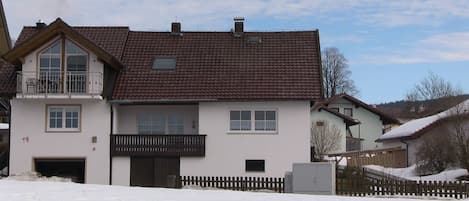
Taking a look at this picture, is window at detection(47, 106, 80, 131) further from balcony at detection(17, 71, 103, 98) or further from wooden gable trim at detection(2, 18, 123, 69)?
wooden gable trim at detection(2, 18, 123, 69)

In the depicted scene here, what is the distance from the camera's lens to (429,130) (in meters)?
45.1

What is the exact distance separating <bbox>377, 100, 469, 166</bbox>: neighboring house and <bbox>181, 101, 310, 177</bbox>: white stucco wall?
339 inches

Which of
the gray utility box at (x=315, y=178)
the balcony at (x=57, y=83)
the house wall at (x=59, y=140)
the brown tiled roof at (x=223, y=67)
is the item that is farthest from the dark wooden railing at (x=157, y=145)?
the gray utility box at (x=315, y=178)

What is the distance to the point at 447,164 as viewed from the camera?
38938 millimetres

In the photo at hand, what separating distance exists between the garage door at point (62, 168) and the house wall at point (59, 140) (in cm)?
42

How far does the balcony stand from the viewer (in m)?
33.3

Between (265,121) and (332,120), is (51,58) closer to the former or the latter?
(265,121)

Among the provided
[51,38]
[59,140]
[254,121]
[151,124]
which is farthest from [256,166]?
[51,38]

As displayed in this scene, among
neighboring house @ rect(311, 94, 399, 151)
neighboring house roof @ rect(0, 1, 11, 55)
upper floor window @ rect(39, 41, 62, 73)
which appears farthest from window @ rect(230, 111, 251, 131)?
neighboring house @ rect(311, 94, 399, 151)

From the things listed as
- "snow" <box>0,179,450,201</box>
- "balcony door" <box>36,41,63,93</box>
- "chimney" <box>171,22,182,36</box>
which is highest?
"chimney" <box>171,22,182,36</box>

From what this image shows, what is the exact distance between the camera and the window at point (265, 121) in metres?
34.0

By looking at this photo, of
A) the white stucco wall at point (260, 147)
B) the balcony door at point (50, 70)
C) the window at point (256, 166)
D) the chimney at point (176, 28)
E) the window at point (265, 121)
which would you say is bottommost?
the window at point (256, 166)

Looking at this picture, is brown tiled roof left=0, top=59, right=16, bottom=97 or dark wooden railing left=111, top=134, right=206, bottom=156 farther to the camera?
brown tiled roof left=0, top=59, right=16, bottom=97

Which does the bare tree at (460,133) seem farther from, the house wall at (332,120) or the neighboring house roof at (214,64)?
the house wall at (332,120)
